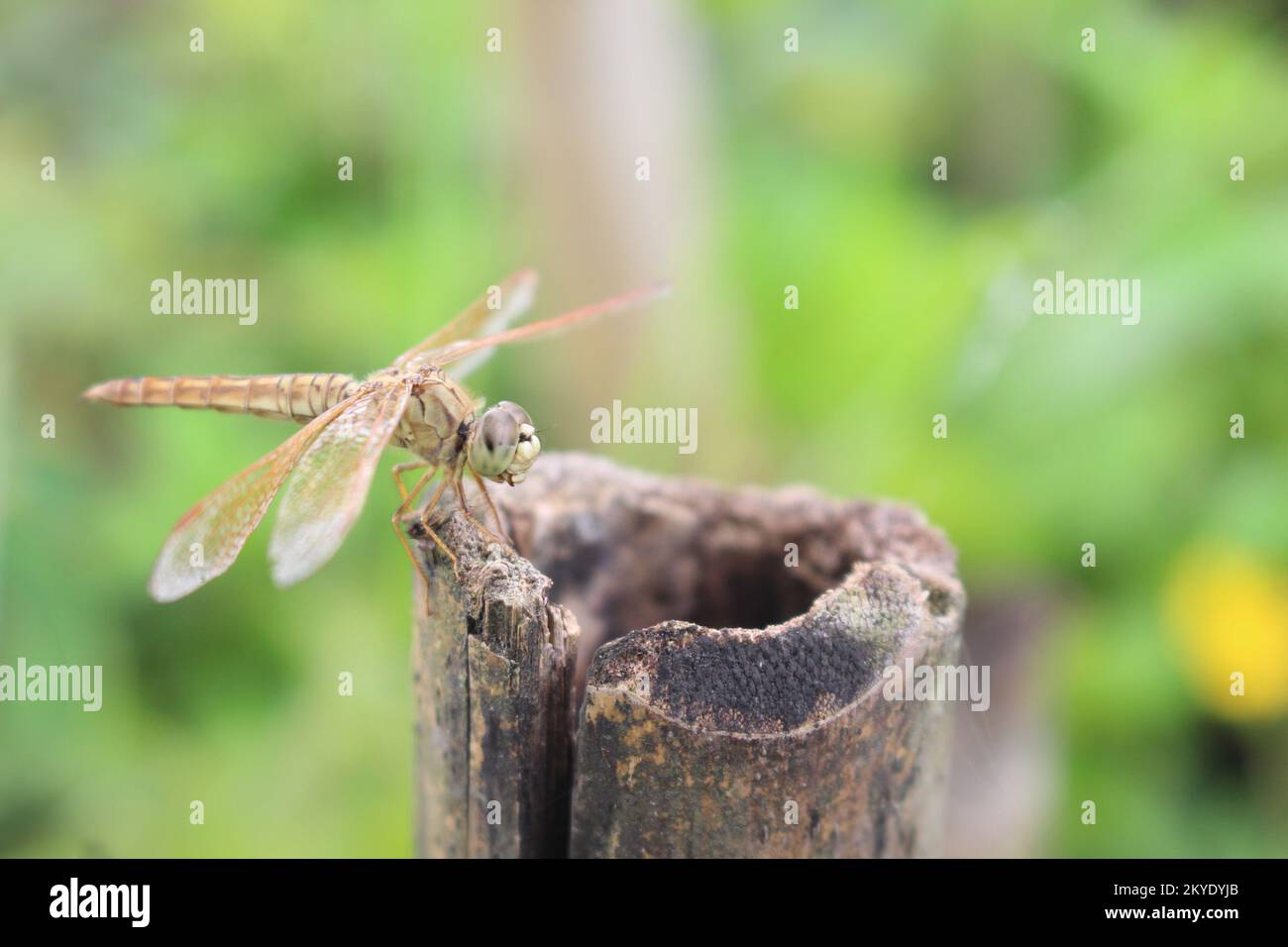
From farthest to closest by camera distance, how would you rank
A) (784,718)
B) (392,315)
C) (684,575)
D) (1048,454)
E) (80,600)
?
(392,315), (1048,454), (80,600), (684,575), (784,718)

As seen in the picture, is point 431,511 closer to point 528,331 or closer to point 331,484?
point 331,484

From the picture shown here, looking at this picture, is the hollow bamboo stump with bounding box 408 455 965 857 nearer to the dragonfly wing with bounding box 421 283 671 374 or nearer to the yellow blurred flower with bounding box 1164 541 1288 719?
the dragonfly wing with bounding box 421 283 671 374

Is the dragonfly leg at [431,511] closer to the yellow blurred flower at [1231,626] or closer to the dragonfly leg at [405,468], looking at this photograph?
the dragonfly leg at [405,468]

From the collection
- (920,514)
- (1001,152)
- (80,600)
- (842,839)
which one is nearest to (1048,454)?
(1001,152)

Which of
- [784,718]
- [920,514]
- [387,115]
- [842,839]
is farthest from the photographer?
[387,115]

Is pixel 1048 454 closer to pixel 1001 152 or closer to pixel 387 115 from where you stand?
pixel 1001 152
